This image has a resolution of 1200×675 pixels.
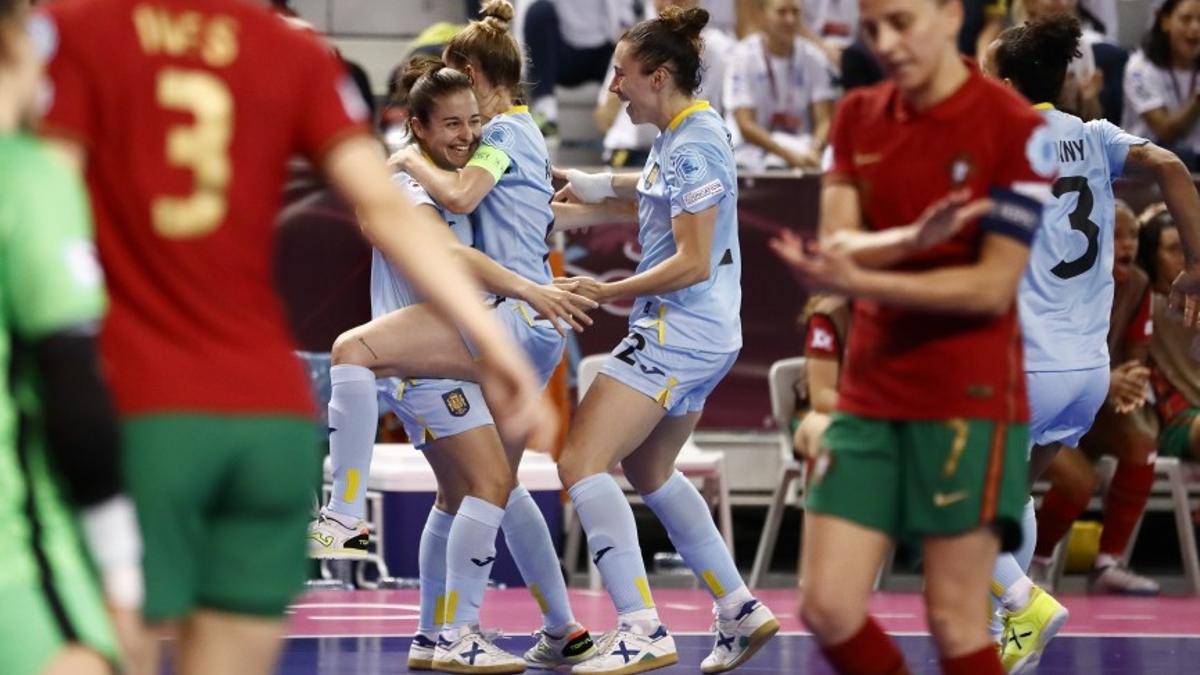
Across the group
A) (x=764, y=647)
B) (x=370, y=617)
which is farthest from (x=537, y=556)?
(x=370, y=617)

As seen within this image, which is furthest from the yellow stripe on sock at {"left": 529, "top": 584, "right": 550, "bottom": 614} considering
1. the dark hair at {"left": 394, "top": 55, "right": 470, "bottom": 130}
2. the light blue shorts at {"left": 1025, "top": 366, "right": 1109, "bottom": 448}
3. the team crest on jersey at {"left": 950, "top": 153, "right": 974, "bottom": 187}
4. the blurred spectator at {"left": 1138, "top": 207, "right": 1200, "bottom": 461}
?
the blurred spectator at {"left": 1138, "top": 207, "right": 1200, "bottom": 461}

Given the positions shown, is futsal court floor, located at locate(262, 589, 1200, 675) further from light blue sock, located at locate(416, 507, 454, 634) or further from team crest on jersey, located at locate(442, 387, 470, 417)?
team crest on jersey, located at locate(442, 387, 470, 417)

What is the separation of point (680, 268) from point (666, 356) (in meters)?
0.35

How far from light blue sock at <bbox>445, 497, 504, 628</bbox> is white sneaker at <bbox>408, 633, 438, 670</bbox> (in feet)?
0.55

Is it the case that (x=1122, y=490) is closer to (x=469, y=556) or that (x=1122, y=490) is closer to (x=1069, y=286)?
(x=1069, y=286)

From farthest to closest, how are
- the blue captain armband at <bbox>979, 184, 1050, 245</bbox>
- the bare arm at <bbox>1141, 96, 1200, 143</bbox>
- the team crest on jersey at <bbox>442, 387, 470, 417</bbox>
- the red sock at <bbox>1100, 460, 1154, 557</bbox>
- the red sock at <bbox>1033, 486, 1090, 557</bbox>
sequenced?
the bare arm at <bbox>1141, 96, 1200, 143</bbox>
the red sock at <bbox>1100, 460, 1154, 557</bbox>
the red sock at <bbox>1033, 486, 1090, 557</bbox>
the team crest on jersey at <bbox>442, 387, 470, 417</bbox>
the blue captain armband at <bbox>979, 184, 1050, 245</bbox>

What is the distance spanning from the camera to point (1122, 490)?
33.3 ft

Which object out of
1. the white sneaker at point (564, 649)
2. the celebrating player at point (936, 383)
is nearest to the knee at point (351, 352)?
the white sneaker at point (564, 649)

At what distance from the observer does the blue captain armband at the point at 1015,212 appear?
4203 mm

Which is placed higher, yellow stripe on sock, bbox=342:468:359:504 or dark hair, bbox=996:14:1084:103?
dark hair, bbox=996:14:1084:103

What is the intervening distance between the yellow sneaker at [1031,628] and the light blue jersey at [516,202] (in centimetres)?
205

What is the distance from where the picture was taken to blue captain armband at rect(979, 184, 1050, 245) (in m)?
4.20

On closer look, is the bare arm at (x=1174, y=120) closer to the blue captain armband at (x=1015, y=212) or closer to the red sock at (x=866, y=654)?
the blue captain armband at (x=1015, y=212)

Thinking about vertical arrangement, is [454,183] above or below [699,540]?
above
